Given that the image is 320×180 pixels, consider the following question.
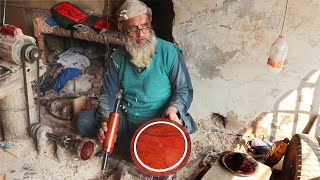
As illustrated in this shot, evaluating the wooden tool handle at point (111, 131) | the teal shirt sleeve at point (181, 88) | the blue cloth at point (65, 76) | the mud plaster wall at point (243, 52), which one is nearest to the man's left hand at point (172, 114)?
the teal shirt sleeve at point (181, 88)

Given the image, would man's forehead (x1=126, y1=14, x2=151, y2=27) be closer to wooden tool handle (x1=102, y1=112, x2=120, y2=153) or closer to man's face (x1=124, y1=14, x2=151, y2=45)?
man's face (x1=124, y1=14, x2=151, y2=45)

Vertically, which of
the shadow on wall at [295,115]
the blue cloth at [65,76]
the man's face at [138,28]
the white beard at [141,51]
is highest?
the man's face at [138,28]

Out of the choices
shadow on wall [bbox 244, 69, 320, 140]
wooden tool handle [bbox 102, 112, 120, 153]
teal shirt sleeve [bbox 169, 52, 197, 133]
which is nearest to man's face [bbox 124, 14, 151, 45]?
teal shirt sleeve [bbox 169, 52, 197, 133]

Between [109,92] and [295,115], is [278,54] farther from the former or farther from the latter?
[109,92]

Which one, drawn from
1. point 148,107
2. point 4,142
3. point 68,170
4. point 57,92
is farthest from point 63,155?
point 57,92

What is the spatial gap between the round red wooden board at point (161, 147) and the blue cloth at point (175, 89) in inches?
24.2

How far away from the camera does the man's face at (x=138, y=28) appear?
10.5ft

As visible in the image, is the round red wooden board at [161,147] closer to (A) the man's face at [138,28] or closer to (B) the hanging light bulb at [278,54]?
(A) the man's face at [138,28]

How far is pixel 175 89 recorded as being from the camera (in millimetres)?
3412

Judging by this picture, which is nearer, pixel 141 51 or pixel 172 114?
pixel 172 114

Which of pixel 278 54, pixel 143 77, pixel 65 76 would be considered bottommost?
pixel 65 76

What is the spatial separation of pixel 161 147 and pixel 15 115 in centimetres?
215

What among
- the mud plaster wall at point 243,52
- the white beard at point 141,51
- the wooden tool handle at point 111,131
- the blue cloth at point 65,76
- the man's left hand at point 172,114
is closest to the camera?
the wooden tool handle at point 111,131

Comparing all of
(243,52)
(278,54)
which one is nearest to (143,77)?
(243,52)
